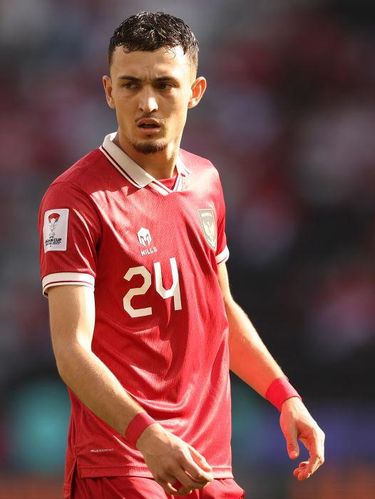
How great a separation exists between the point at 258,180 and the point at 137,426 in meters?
7.08

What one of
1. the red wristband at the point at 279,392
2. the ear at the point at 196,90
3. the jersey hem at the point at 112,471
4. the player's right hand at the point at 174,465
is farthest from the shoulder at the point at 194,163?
the player's right hand at the point at 174,465

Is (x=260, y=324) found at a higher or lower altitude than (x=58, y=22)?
lower

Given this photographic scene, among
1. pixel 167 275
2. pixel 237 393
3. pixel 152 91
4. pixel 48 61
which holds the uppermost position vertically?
pixel 48 61

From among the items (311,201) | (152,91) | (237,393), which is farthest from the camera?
(311,201)

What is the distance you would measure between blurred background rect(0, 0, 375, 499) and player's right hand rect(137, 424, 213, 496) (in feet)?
18.1

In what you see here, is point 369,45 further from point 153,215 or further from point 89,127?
point 153,215

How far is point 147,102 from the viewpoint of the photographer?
11.6ft

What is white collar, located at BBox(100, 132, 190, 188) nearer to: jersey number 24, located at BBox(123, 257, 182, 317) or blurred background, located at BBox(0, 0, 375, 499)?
jersey number 24, located at BBox(123, 257, 182, 317)

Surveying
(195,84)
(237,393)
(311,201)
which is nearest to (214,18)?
(311,201)

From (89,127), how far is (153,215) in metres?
6.73

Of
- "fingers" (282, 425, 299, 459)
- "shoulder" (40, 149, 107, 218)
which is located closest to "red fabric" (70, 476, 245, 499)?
"fingers" (282, 425, 299, 459)

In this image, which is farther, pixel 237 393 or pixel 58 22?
pixel 58 22

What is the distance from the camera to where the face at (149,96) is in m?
3.56

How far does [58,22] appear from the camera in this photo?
34.7ft
